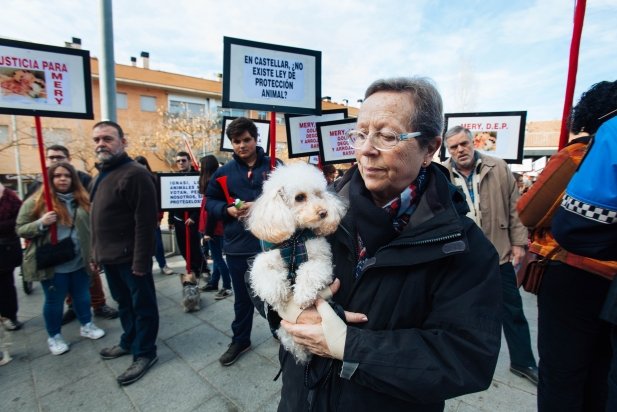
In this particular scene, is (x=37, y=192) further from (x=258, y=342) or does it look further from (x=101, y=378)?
(x=258, y=342)

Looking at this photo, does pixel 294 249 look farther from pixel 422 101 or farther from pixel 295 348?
pixel 422 101

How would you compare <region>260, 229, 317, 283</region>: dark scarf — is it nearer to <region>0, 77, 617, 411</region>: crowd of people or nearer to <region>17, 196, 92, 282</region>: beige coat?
<region>0, 77, 617, 411</region>: crowd of people

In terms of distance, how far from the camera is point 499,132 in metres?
3.81

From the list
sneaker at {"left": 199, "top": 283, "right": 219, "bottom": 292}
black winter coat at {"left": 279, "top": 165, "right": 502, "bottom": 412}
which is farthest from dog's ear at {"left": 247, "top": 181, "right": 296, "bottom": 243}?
sneaker at {"left": 199, "top": 283, "right": 219, "bottom": 292}

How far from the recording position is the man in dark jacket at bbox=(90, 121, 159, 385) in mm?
2789

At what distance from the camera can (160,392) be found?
268 cm

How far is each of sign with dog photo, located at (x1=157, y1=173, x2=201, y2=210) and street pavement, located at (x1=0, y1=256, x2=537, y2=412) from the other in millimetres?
1779

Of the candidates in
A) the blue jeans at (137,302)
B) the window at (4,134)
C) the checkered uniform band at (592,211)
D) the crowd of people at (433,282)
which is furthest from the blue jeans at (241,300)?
the window at (4,134)

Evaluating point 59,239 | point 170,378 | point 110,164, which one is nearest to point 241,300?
point 170,378

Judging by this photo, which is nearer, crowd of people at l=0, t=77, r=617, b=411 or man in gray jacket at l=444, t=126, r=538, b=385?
crowd of people at l=0, t=77, r=617, b=411

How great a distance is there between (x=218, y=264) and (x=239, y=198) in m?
2.36

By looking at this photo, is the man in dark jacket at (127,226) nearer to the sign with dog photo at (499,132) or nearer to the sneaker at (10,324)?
the sneaker at (10,324)

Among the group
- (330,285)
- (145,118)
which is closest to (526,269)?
(330,285)

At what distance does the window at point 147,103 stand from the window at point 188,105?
1444mm
